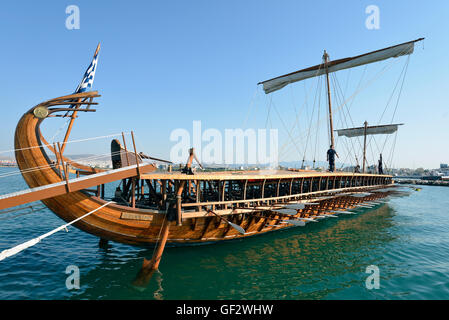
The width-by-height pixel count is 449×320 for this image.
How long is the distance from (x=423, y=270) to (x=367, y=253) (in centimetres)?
263

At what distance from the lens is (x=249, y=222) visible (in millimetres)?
13578

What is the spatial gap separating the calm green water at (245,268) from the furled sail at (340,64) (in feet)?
64.0

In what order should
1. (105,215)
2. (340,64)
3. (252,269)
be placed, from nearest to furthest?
(105,215)
(252,269)
(340,64)

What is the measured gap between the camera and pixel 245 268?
1058 centimetres

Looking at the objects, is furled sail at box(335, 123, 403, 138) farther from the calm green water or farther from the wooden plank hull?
the wooden plank hull

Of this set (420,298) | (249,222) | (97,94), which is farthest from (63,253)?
(420,298)

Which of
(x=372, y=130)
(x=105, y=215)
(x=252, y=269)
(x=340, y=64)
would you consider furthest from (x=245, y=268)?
(x=372, y=130)

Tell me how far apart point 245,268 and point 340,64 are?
90.8 feet

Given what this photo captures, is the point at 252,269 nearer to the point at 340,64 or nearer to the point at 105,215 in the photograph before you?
the point at 105,215

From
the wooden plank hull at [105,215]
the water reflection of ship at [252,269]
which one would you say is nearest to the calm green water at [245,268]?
the water reflection of ship at [252,269]

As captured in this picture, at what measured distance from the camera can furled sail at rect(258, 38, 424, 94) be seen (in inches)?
892

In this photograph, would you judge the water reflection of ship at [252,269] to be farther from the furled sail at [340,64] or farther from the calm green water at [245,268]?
the furled sail at [340,64]

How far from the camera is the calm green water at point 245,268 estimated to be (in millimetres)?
8570
